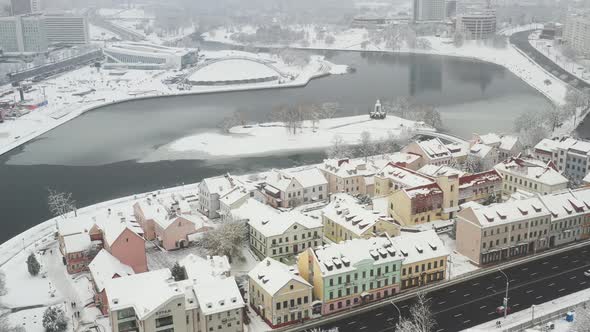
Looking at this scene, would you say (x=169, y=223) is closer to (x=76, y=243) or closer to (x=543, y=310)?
(x=76, y=243)

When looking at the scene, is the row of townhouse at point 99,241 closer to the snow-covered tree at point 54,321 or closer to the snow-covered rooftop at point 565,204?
the snow-covered tree at point 54,321

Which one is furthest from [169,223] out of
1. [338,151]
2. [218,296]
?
[338,151]

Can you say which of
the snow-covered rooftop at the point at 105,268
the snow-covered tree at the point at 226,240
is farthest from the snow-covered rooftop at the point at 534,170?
the snow-covered rooftop at the point at 105,268

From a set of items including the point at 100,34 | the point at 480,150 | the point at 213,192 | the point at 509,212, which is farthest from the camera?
the point at 100,34

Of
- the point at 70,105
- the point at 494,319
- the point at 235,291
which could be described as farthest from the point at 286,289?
the point at 70,105

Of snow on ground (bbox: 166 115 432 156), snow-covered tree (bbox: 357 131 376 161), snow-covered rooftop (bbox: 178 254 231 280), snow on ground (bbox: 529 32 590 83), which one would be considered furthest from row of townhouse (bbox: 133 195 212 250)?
snow on ground (bbox: 529 32 590 83)

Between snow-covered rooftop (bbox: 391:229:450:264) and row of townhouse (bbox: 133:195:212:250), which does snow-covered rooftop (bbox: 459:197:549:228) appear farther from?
row of townhouse (bbox: 133:195:212:250)
